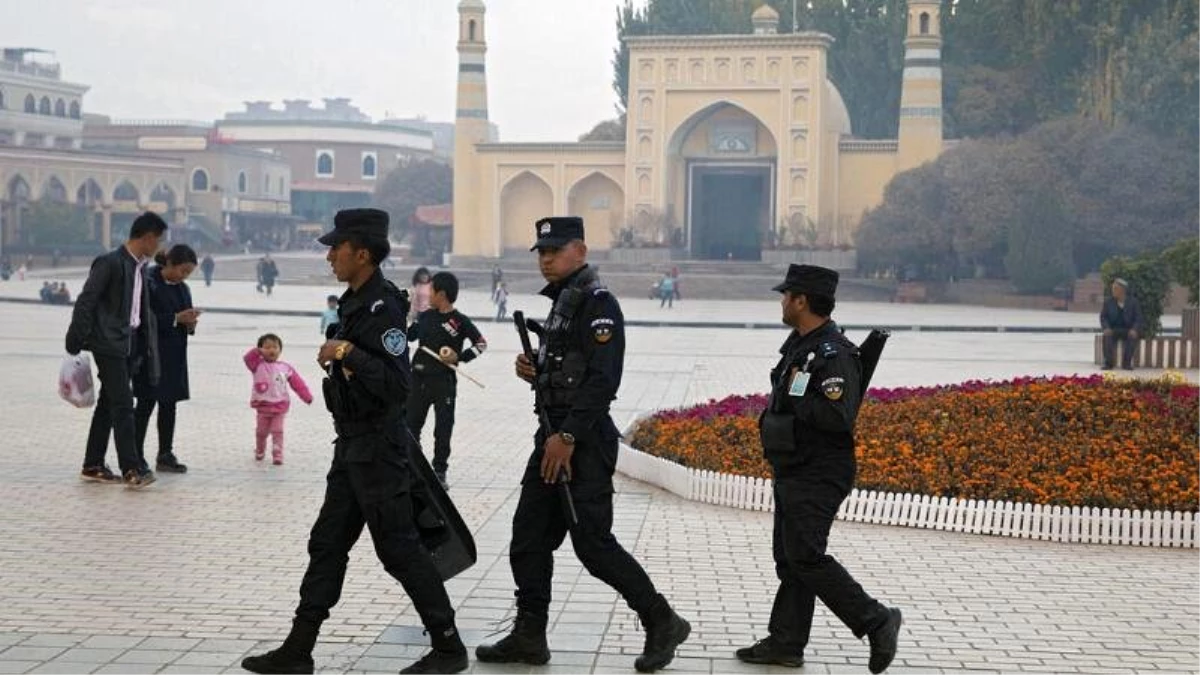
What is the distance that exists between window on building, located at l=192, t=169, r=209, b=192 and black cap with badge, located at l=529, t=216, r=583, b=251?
83.4m

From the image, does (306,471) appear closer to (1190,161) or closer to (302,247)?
(1190,161)

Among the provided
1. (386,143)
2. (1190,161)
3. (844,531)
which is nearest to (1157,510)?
(844,531)

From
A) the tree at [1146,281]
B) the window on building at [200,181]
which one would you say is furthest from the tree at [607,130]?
the tree at [1146,281]

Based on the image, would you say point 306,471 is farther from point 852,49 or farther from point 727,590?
point 852,49

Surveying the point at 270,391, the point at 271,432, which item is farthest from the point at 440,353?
the point at 271,432

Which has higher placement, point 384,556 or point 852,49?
point 852,49

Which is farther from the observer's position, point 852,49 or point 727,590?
point 852,49

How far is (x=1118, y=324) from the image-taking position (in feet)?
77.0

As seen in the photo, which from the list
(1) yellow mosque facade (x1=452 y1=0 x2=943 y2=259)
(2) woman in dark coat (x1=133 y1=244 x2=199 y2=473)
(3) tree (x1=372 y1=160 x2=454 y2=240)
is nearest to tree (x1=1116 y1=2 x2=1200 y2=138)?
(1) yellow mosque facade (x1=452 y1=0 x2=943 y2=259)

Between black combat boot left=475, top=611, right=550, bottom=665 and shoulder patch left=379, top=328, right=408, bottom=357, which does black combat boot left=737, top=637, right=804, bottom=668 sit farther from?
shoulder patch left=379, top=328, right=408, bottom=357

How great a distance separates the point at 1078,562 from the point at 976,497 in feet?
3.68

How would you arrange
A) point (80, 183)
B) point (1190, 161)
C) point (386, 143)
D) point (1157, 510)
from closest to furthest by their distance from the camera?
1. point (1157, 510)
2. point (1190, 161)
3. point (80, 183)
4. point (386, 143)

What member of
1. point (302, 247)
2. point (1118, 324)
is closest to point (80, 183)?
point (302, 247)

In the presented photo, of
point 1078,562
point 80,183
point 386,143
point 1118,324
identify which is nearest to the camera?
point 1078,562
